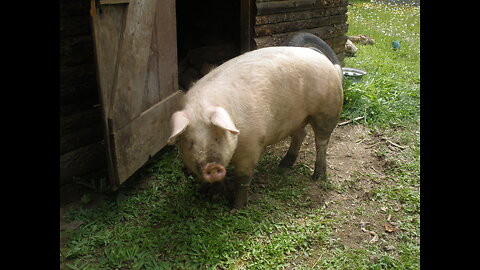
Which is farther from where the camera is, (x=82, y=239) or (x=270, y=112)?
(x=270, y=112)

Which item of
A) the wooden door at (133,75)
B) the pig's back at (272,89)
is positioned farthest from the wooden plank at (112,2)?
the pig's back at (272,89)

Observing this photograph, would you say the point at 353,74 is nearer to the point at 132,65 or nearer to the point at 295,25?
the point at 295,25

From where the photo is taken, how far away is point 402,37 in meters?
12.0

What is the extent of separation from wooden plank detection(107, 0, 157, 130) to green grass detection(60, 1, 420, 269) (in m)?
0.87

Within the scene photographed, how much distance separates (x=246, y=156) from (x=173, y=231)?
2.95 ft

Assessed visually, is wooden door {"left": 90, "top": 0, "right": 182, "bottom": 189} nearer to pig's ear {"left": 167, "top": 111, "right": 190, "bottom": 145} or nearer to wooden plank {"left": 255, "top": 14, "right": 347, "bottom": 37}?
pig's ear {"left": 167, "top": 111, "right": 190, "bottom": 145}

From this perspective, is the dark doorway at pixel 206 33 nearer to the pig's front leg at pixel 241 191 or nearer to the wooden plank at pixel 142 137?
the wooden plank at pixel 142 137

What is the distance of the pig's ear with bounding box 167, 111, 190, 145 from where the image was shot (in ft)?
9.34

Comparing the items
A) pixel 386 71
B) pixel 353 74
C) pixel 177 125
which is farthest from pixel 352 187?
pixel 386 71

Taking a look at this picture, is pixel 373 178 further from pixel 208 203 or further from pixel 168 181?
pixel 168 181

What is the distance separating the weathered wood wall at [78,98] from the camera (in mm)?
3451

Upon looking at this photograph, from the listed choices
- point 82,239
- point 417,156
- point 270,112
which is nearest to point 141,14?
point 270,112

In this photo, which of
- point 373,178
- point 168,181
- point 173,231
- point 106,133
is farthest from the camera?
point 373,178

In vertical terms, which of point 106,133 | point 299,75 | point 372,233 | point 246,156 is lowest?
point 372,233
